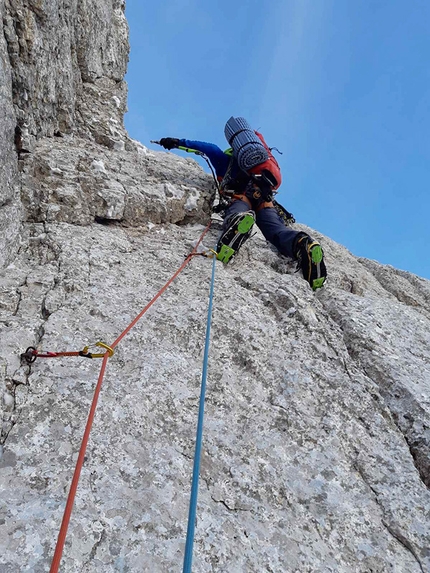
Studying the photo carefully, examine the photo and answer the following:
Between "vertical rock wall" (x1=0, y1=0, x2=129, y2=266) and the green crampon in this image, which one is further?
the green crampon

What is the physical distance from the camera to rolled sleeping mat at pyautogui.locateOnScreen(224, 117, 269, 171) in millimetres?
7176

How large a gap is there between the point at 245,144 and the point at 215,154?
789 mm

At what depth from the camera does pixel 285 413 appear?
133 inches

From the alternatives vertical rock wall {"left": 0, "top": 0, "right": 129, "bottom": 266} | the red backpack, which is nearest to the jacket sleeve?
the red backpack

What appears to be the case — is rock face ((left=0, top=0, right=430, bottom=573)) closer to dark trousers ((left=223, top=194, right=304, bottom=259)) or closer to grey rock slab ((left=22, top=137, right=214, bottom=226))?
grey rock slab ((left=22, top=137, right=214, bottom=226))

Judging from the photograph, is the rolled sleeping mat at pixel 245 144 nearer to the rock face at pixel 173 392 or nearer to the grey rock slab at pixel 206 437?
the rock face at pixel 173 392

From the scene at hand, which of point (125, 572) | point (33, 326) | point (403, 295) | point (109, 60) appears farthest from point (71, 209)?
point (109, 60)

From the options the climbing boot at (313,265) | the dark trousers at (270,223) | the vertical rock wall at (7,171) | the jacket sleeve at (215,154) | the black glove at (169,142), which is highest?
the jacket sleeve at (215,154)

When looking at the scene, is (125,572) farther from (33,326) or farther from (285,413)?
(33,326)

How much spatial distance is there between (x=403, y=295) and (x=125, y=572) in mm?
7058

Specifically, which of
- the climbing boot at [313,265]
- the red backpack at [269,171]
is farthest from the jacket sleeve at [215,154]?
the climbing boot at [313,265]

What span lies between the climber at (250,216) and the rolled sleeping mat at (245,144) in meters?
0.18

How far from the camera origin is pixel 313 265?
18.3ft

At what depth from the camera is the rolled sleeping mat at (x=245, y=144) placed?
7.18m
